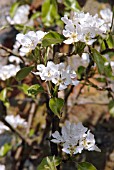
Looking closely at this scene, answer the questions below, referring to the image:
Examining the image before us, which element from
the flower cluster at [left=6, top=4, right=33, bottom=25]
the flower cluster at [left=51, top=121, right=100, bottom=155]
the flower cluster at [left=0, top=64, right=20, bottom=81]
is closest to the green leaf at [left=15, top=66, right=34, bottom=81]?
the flower cluster at [left=51, top=121, right=100, bottom=155]

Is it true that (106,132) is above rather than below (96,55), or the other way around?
below

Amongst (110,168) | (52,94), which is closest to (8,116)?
(110,168)

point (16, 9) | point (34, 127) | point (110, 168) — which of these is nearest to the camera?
point (110, 168)

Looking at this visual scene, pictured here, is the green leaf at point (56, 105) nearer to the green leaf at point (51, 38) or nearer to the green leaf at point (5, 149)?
the green leaf at point (51, 38)

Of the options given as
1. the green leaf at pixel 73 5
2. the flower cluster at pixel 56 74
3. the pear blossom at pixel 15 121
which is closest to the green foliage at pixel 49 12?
the green leaf at pixel 73 5

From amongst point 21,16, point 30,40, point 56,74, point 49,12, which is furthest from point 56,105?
point 21,16

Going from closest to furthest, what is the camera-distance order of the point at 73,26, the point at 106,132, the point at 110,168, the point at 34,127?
the point at 73,26
the point at 110,168
the point at 106,132
the point at 34,127

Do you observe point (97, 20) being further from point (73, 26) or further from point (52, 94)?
point (52, 94)

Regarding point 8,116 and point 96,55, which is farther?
point 8,116
